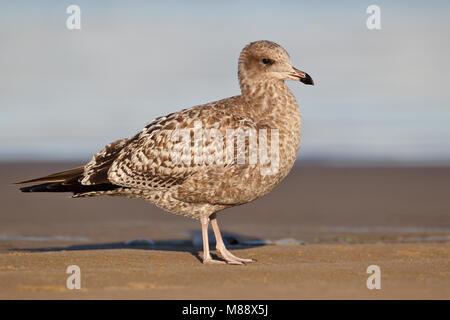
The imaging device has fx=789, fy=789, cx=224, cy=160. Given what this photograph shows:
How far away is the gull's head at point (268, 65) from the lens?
1081cm

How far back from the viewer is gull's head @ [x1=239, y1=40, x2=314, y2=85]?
10.8m

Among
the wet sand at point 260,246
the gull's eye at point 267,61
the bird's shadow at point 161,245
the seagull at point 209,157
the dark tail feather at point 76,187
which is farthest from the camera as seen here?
the bird's shadow at point 161,245

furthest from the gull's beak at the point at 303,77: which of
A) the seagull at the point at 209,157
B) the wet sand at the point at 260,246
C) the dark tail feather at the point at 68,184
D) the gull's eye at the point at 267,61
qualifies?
the dark tail feather at the point at 68,184

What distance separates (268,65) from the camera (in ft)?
35.9

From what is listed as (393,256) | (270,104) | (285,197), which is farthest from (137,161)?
(285,197)

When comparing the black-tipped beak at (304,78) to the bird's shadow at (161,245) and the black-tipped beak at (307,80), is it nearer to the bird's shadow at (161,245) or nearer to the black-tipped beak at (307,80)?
the black-tipped beak at (307,80)

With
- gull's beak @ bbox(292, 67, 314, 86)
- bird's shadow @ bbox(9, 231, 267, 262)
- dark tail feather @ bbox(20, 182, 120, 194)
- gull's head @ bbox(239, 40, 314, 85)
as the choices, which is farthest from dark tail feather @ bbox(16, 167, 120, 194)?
gull's beak @ bbox(292, 67, 314, 86)

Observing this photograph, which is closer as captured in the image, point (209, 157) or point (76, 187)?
point (209, 157)

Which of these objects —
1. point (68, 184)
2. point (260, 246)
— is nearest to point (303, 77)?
point (260, 246)

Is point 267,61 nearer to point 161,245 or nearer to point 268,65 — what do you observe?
point 268,65

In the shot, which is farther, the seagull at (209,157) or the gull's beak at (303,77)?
the gull's beak at (303,77)

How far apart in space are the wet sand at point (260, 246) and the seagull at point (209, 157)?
890mm

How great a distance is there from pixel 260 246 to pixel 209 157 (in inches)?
131

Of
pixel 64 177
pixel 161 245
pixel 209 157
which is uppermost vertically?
pixel 209 157
